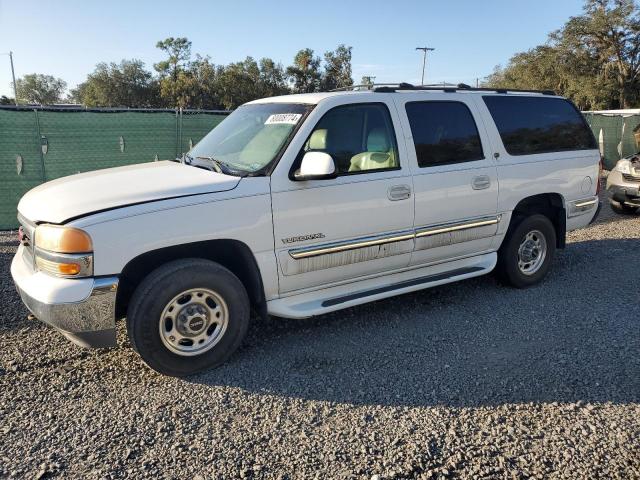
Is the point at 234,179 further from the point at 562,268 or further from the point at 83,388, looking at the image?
the point at 562,268

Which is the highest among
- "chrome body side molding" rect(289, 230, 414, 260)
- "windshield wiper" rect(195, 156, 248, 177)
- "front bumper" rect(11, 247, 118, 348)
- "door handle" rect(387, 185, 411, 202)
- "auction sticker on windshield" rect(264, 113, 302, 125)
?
"auction sticker on windshield" rect(264, 113, 302, 125)

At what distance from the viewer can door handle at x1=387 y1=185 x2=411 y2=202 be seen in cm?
A: 414

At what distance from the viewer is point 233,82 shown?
62.3 meters

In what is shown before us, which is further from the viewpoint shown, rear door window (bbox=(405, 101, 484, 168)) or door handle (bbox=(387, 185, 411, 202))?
rear door window (bbox=(405, 101, 484, 168))

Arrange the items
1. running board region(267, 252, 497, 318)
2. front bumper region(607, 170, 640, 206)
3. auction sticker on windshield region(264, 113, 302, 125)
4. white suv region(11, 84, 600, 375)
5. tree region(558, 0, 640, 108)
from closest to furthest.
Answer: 1. white suv region(11, 84, 600, 375)
2. running board region(267, 252, 497, 318)
3. auction sticker on windshield region(264, 113, 302, 125)
4. front bumper region(607, 170, 640, 206)
5. tree region(558, 0, 640, 108)

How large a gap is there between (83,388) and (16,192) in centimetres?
568

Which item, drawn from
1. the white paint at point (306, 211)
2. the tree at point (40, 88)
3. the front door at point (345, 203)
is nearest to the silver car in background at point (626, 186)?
the white paint at point (306, 211)

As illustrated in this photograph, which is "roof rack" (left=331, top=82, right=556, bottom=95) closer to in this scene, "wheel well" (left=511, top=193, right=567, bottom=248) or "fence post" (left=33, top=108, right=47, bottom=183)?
"wheel well" (left=511, top=193, right=567, bottom=248)

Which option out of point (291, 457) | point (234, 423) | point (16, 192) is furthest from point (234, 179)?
point (16, 192)

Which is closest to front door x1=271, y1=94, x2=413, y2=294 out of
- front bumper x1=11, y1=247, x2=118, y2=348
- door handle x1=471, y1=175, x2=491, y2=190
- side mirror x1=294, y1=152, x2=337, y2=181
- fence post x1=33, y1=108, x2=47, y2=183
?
side mirror x1=294, y1=152, x2=337, y2=181

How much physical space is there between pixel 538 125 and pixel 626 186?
15.9 ft

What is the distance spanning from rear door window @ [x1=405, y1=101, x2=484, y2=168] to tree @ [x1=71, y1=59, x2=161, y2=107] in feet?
237

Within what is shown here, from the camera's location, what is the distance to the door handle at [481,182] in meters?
4.67

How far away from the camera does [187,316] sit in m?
3.50
